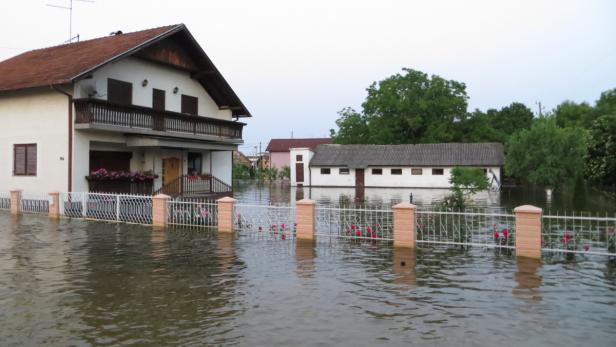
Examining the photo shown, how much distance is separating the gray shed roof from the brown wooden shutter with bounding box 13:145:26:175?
30.9 meters

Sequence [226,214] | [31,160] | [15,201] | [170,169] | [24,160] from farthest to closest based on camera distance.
→ [170,169]
[24,160]
[31,160]
[15,201]
[226,214]

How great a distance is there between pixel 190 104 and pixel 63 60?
227 inches

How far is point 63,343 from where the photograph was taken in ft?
18.9

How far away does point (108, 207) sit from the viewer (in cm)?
1744

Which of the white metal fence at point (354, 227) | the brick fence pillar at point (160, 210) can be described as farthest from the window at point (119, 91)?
the white metal fence at point (354, 227)

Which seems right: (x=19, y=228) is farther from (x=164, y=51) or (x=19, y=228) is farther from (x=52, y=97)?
(x=164, y=51)

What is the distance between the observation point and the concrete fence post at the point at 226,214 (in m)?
14.3

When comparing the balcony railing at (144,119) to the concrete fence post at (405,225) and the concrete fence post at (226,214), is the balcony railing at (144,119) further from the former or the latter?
the concrete fence post at (405,225)

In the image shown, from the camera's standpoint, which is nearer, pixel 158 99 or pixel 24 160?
pixel 24 160

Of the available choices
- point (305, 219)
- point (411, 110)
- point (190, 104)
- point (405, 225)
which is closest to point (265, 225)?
point (305, 219)

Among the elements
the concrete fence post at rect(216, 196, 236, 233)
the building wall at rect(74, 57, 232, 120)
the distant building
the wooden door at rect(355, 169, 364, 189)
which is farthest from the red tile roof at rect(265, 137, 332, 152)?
the concrete fence post at rect(216, 196, 236, 233)

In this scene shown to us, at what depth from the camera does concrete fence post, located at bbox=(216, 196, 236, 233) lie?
14.3 m

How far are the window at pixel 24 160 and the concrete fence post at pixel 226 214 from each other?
381 inches

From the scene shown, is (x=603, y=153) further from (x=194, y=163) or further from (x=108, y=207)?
(x=108, y=207)
